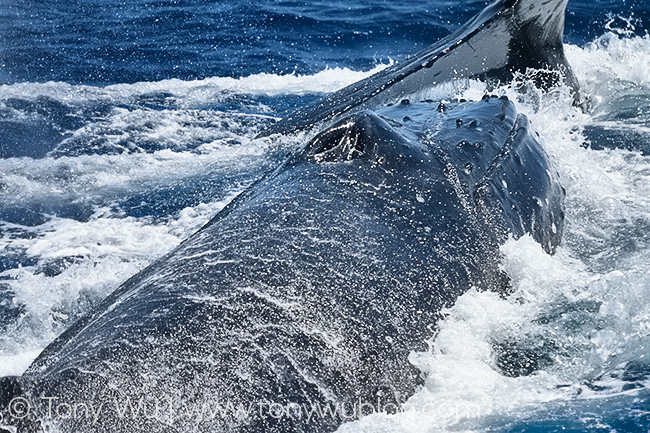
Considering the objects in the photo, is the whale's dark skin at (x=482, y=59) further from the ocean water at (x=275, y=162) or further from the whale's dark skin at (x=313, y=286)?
the whale's dark skin at (x=313, y=286)

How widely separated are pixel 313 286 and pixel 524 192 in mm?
3048

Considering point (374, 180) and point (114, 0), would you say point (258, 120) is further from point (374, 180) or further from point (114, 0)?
point (114, 0)

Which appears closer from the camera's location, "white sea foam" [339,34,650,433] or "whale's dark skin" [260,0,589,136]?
"white sea foam" [339,34,650,433]

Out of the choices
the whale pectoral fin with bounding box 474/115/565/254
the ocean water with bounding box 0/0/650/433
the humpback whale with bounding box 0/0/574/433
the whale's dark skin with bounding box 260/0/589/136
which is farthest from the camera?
the whale's dark skin with bounding box 260/0/589/136

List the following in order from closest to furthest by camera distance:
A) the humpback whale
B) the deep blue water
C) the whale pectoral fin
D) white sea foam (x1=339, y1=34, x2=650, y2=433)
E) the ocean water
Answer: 1. the humpback whale
2. white sea foam (x1=339, y1=34, x2=650, y2=433)
3. the ocean water
4. the whale pectoral fin
5. the deep blue water

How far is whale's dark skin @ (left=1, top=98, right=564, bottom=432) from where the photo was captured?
13.7ft

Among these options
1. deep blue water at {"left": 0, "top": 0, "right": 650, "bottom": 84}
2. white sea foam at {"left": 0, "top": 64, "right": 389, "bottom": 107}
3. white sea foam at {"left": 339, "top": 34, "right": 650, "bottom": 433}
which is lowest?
white sea foam at {"left": 339, "top": 34, "right": 650, "bottom": 433}

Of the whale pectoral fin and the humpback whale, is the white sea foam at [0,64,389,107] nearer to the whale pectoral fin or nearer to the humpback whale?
the whale pectoral fin

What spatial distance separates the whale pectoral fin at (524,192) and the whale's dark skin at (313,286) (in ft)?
0.09

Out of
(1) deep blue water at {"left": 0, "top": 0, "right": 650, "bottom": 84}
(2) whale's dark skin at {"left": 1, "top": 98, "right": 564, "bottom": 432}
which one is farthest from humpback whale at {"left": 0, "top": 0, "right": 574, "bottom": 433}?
(1) deep blue water at {"left": 0, "top": 0, "right": 650, "bottom": 84}

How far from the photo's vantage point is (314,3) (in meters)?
24.5

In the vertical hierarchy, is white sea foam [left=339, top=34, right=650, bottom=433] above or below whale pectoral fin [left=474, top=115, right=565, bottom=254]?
below

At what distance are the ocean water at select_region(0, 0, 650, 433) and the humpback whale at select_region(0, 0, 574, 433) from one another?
0.27m

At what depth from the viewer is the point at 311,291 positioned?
4.88 meters
